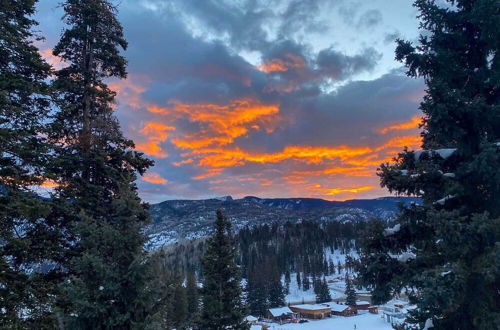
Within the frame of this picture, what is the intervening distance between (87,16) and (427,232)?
54.2 feet

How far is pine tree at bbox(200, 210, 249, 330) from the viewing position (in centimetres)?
2106

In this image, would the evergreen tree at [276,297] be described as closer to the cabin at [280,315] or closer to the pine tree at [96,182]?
the cabin at [280,315]

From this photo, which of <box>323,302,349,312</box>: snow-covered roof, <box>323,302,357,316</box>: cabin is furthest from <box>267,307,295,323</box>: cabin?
<box>323,302,349,312</box>: snow-covered roof

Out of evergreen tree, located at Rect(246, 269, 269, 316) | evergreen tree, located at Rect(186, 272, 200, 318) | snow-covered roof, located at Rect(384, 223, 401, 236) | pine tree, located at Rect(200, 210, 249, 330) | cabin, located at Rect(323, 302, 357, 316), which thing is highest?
snow-covered roof, located at Rect(384, 223, 401, 236)

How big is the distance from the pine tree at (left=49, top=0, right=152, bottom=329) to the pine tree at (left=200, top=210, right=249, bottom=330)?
865 centimetres

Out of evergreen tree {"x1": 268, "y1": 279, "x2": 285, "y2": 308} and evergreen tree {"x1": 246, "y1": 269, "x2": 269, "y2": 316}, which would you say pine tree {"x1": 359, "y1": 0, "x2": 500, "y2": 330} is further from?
evergreen tree {"x1": 268, "y1": 279, "x2": 285, "y2": 308}

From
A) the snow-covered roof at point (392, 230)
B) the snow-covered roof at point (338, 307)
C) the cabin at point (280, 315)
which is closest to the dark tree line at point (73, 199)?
the snow-covered roof at point (392, 230)

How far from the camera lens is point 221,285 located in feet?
71.3

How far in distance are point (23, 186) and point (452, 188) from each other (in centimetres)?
1239

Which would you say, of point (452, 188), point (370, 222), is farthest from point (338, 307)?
point (452, 188)

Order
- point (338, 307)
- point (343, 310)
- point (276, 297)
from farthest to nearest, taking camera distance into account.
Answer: point (276, 297) < point (338, 307) < point (343, 310)

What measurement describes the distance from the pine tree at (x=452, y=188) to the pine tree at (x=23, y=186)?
9646mm

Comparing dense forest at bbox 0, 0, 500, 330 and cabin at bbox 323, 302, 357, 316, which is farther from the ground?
dense forest at bbox 0, 0, 500, 330

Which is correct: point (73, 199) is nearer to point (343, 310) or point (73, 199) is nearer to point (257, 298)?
→ point (257, 298)
